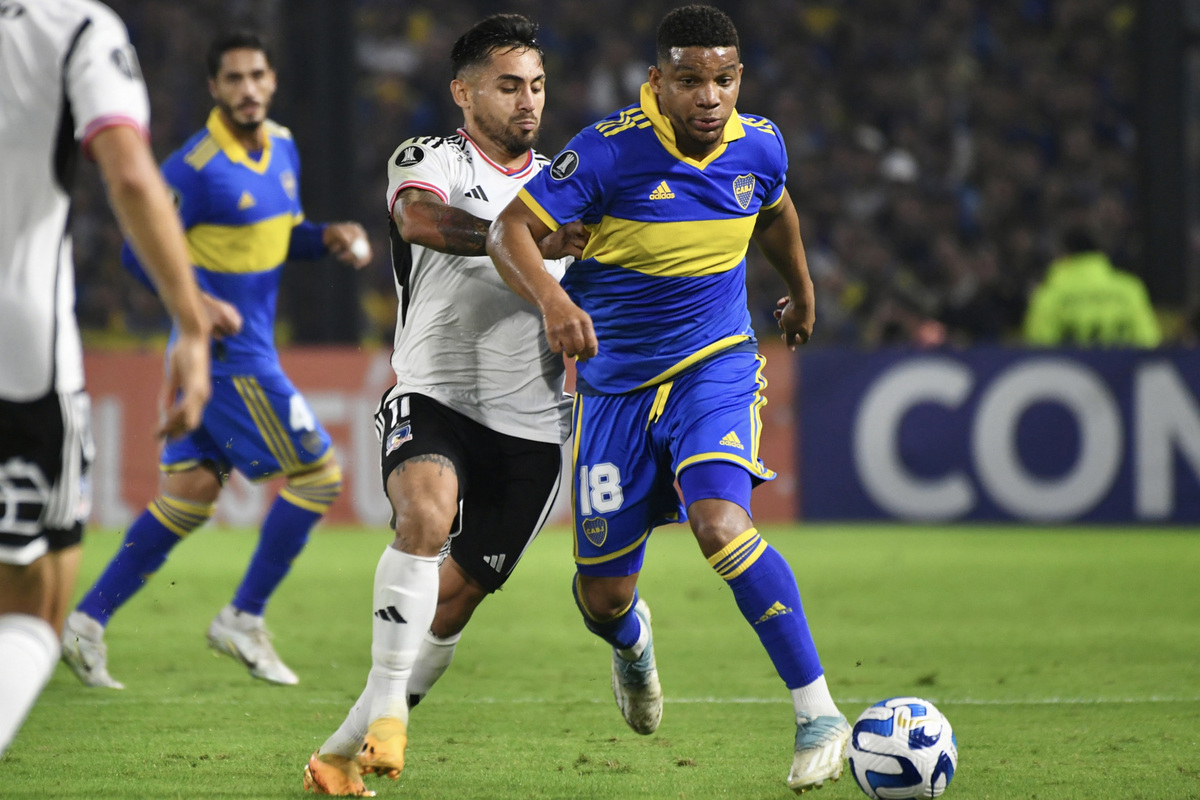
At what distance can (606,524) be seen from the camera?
15.2ft

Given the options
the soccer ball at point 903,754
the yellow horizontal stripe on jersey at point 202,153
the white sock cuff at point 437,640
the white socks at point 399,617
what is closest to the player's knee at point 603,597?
the white sock cuff at point 437,640

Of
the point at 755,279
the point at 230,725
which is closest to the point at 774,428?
the point at 755,279

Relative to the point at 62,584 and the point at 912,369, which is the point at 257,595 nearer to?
the point at 62,584

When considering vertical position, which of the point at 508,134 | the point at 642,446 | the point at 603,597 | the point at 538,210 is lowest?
the point at 603,597

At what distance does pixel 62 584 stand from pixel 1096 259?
10529mm

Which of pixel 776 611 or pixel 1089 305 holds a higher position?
pixel 776 611

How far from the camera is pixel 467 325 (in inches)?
185

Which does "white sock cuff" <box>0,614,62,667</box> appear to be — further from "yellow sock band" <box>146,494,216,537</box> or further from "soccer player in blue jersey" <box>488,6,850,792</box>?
"yellow sock band" <box>146,494,216,537</box>

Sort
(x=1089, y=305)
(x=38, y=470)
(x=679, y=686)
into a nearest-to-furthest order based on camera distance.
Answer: (x=38, y=470)
(x=679, y=686)
(x=1089, y=305)

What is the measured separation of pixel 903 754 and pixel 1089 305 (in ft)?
29.7

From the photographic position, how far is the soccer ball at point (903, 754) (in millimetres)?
3996

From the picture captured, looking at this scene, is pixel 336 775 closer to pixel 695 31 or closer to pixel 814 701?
pixel 814 701

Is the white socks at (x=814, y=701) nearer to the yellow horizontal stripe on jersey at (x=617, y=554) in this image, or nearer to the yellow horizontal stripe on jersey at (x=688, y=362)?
the yellow horizontal stripe on jersey at (x=617, y=554)

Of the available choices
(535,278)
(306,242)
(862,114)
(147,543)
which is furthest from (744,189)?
(862,114)
